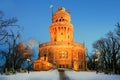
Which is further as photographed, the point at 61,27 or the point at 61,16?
the point at 61,16

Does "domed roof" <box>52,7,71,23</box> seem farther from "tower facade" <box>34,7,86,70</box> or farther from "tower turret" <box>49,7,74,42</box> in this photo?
"tower facade" <box>34,7,86,70</box>

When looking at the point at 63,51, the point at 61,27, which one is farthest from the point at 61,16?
the point at 63,51

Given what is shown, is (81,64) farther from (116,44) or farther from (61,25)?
(116,44)

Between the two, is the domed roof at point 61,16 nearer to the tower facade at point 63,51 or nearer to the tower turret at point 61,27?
the tower turret at point 61,27

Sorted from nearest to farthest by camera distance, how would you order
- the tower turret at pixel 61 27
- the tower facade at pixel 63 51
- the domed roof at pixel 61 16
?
the tower facade at pixel 63 51
the tower turret at pixel 61 27
the domed roof at pixel 61 16

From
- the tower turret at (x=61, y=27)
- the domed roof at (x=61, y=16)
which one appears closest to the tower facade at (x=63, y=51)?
the tower turret at (x=61, y=27)

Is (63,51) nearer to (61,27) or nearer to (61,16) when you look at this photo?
(61,27)

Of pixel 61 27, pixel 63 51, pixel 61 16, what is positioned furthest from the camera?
pixel 61 16

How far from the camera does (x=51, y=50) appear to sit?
83.4m

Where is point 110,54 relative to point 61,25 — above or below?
below

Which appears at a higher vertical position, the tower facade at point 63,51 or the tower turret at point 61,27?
the tower turret at point 61,27

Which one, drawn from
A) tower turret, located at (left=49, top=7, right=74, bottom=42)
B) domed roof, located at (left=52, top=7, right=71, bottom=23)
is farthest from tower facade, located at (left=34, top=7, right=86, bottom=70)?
domed roof, located at (left=52, top=7, right=71, bottom=23)

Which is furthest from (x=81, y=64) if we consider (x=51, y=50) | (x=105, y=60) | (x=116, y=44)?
(x=116, y=44)

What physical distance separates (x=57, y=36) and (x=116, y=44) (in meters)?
31.1
